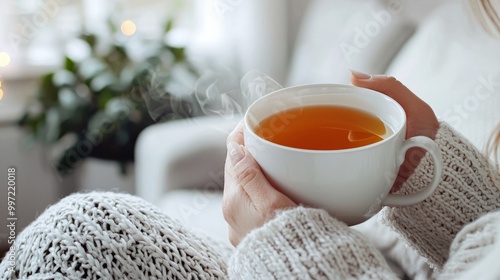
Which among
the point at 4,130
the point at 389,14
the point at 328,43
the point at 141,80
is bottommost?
the point at 4,130

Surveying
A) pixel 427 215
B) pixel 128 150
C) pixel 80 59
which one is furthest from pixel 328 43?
pixel 427 215

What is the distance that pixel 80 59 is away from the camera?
199 cm

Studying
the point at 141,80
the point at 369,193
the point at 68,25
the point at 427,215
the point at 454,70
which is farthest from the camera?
the point at 68,25

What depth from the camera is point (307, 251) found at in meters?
0.59

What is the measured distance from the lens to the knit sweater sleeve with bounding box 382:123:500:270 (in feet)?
2.38

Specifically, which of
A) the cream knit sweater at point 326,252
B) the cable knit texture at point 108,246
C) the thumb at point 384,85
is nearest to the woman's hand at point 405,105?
the thumb at point 384,85

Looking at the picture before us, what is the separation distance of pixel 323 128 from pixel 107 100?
1303 millimetres

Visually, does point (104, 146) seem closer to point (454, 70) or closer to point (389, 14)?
point (389, 14)

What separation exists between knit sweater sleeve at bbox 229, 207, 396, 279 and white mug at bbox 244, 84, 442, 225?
0.02 meters

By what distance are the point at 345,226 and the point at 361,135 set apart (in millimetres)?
102

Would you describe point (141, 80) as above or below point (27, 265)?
below

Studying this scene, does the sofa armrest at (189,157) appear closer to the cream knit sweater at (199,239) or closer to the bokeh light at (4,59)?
the cream knit sweater at (199,239)

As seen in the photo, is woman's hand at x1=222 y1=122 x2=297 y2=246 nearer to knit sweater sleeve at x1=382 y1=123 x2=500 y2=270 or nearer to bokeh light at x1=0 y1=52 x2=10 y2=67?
knit sweater sleeve at x1=382 y1=123 x2=500 y2=270

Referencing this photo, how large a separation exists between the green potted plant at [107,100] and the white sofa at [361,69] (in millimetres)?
230
